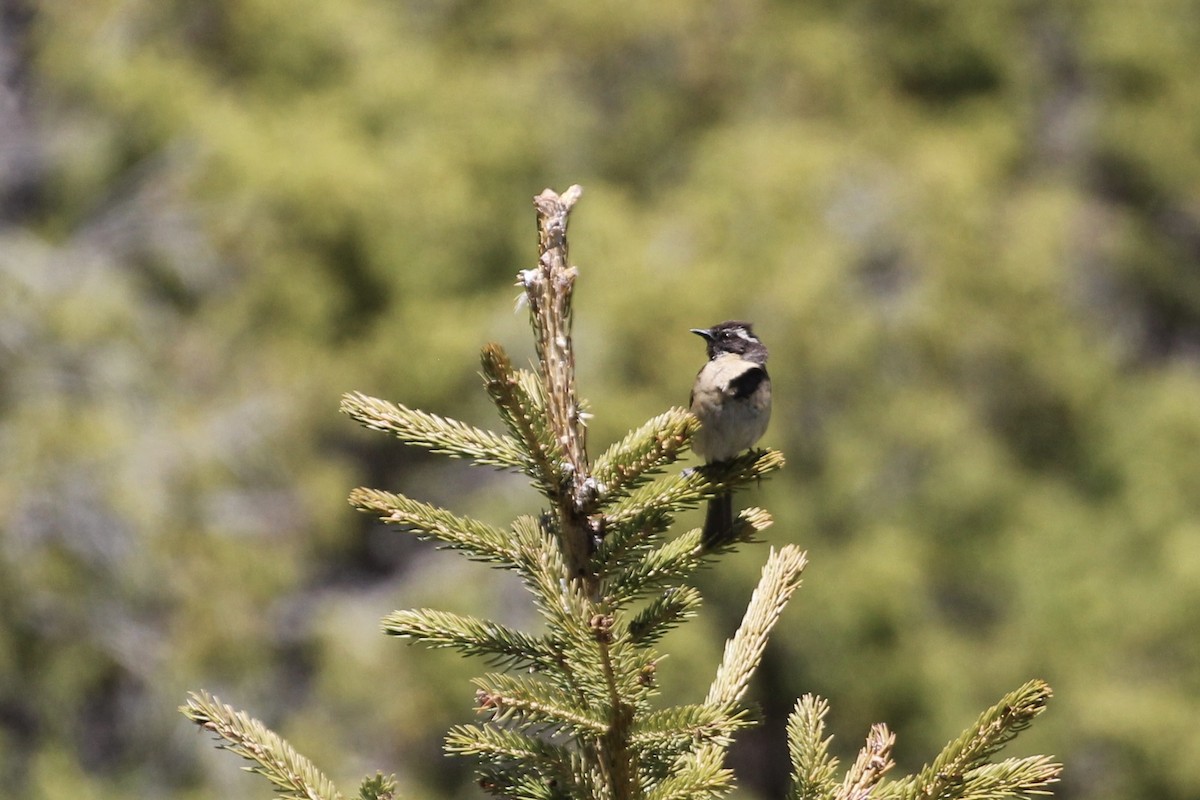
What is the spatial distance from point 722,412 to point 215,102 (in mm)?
11618

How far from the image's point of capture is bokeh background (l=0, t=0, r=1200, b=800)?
412 inches

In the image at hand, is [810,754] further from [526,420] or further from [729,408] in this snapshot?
[729,408]

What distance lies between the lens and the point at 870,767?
2010 millimetres

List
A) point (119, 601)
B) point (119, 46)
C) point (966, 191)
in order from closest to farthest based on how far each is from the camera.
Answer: point (119, 601) → point (119, 46) → point (966, 191)

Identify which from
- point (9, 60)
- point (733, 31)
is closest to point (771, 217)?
point (733, 31)

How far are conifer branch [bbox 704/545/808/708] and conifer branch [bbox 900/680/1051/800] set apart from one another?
32 centimetres

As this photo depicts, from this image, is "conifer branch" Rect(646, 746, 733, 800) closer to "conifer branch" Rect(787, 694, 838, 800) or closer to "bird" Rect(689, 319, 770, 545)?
"conifer branch" Rect(787, 694, 838, 800)

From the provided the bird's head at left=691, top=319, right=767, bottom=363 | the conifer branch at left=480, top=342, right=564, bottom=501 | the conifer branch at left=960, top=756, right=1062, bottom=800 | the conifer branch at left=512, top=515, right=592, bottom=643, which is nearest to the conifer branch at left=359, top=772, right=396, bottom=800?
the conifer branch at left=512, top=515, right=592, bottom=643

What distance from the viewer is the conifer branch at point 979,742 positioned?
188 cm

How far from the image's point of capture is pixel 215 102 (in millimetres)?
14297

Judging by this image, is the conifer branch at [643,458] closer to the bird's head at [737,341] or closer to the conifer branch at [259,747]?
the conifer branch at [259,747]

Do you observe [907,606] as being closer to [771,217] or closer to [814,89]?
[771,217]


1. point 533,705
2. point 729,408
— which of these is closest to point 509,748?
point 533,705

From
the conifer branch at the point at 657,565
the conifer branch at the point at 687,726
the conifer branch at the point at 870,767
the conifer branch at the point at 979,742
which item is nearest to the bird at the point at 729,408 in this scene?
the conifer branch at the point at 657,565
